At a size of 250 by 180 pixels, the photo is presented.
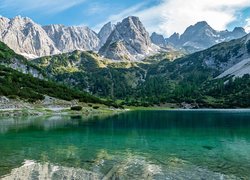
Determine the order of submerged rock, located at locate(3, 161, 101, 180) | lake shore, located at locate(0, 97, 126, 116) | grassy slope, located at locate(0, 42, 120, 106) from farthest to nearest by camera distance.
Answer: grassy slope, located at locate(0, 42, 120, 106) → lake shore, located at locate(0, 97, 126, 116) → submerged rock, located at locate(3, 161, 101, 180)

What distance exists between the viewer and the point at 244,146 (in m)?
42.0

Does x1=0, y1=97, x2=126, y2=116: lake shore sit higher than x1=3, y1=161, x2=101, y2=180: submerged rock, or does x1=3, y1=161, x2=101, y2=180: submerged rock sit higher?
x1=0, y1=97, x2=126, y2=116: lake shore

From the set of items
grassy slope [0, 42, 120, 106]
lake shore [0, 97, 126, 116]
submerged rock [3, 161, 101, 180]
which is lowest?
submerged rock [3, 161, 101, 180]

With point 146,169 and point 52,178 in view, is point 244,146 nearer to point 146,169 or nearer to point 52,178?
point 146,169

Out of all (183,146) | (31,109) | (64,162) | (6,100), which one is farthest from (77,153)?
(6,100)

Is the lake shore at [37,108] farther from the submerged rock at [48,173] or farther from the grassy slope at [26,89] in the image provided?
the submerged rock at [48,173]

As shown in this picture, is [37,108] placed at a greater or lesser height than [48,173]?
greater

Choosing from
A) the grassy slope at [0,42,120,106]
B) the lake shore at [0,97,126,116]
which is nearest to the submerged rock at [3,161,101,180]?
the lake shore at [0,97,126,116]

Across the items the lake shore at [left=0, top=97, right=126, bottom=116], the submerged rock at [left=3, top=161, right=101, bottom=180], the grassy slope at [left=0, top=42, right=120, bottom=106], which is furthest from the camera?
the grassy slope at [left=0, top=42, right=120, bottom=106]

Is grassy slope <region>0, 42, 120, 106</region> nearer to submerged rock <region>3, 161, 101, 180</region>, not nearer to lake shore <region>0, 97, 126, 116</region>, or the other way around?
lake shore <region>0, 97, 126, 116</region>

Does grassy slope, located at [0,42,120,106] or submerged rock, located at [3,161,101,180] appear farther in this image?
grassy slope, located at [0,42,120,106]

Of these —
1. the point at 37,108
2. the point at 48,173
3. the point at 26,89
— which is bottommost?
the point at 48,173

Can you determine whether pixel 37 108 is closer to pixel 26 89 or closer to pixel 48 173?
pixel 26 89

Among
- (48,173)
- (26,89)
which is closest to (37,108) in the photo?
(26,89)
